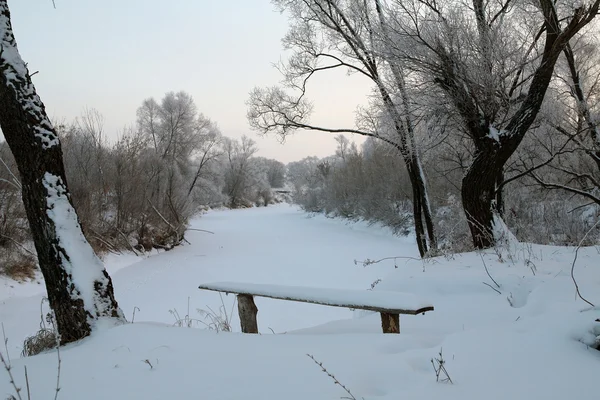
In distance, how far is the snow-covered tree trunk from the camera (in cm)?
336

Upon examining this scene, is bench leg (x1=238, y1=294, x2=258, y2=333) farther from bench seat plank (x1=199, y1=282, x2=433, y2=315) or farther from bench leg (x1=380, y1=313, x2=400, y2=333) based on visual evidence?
bench leg (x1=380, y1=313, x2=400, y2=333)

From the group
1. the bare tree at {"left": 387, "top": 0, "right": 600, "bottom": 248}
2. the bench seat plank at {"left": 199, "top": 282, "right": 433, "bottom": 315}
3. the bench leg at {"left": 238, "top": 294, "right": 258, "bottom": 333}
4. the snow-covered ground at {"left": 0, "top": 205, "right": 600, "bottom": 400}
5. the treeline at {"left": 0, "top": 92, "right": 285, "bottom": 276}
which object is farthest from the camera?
the treeline at {"left": 0, "top": 92, "right": 285, "bottom": 276}

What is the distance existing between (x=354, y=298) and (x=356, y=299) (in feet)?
0.11

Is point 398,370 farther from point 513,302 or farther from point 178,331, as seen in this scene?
point 513,302

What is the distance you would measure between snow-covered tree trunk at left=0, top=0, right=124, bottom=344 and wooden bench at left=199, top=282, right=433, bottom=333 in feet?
4.08

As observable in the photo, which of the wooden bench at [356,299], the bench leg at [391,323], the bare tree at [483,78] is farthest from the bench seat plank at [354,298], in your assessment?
the bare tree at [483,78]

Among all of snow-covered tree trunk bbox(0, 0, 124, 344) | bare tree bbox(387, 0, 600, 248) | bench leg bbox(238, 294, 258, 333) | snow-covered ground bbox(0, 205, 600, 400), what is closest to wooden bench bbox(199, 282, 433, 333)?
bench leg bbox(238, 294, 258, 333)

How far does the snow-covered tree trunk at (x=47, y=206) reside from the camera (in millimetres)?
3357

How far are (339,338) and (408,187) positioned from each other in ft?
64.1

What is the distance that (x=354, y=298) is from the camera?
9.31ft

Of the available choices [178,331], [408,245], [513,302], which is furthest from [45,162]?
[408,245]

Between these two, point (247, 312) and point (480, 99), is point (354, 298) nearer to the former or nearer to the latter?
point (247, 312)

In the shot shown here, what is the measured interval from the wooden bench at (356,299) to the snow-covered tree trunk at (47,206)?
4.08ft

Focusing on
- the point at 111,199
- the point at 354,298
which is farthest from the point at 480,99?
the point at 111,199
